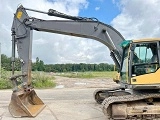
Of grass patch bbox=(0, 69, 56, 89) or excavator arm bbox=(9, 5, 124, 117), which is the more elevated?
excavator arm bbox=(9, 5, 124, 117)

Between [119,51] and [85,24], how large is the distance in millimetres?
1676

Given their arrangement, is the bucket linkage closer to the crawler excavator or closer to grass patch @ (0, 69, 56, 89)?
the crawler excavator

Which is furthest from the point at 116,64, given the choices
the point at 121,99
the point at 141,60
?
the point at 121,99

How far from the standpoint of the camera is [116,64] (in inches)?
432

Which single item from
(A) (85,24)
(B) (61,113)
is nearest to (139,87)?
(B) (61,113)

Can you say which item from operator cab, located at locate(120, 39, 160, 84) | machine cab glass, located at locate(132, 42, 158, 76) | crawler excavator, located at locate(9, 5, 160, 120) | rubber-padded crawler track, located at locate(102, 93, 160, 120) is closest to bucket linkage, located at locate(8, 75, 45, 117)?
crawler excavator, located at locate(9, 5, 160, 120)

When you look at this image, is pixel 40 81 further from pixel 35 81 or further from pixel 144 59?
pixel 144 59

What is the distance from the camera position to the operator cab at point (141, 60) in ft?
28.5

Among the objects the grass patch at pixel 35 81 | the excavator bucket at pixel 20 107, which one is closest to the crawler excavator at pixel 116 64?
the excavator bucket at pixel 20 107

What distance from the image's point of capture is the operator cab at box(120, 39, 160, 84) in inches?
342

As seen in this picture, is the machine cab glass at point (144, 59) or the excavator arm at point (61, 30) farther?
the excavator arm at point (61, 30)

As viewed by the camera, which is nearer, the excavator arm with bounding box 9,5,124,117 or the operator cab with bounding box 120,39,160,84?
the operator cab with bounding box 120,39,160,84

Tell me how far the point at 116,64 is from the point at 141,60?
219 cm

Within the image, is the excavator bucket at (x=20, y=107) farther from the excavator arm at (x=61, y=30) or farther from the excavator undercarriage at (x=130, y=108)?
the excavator undercarriage at (x=130, y=108)
